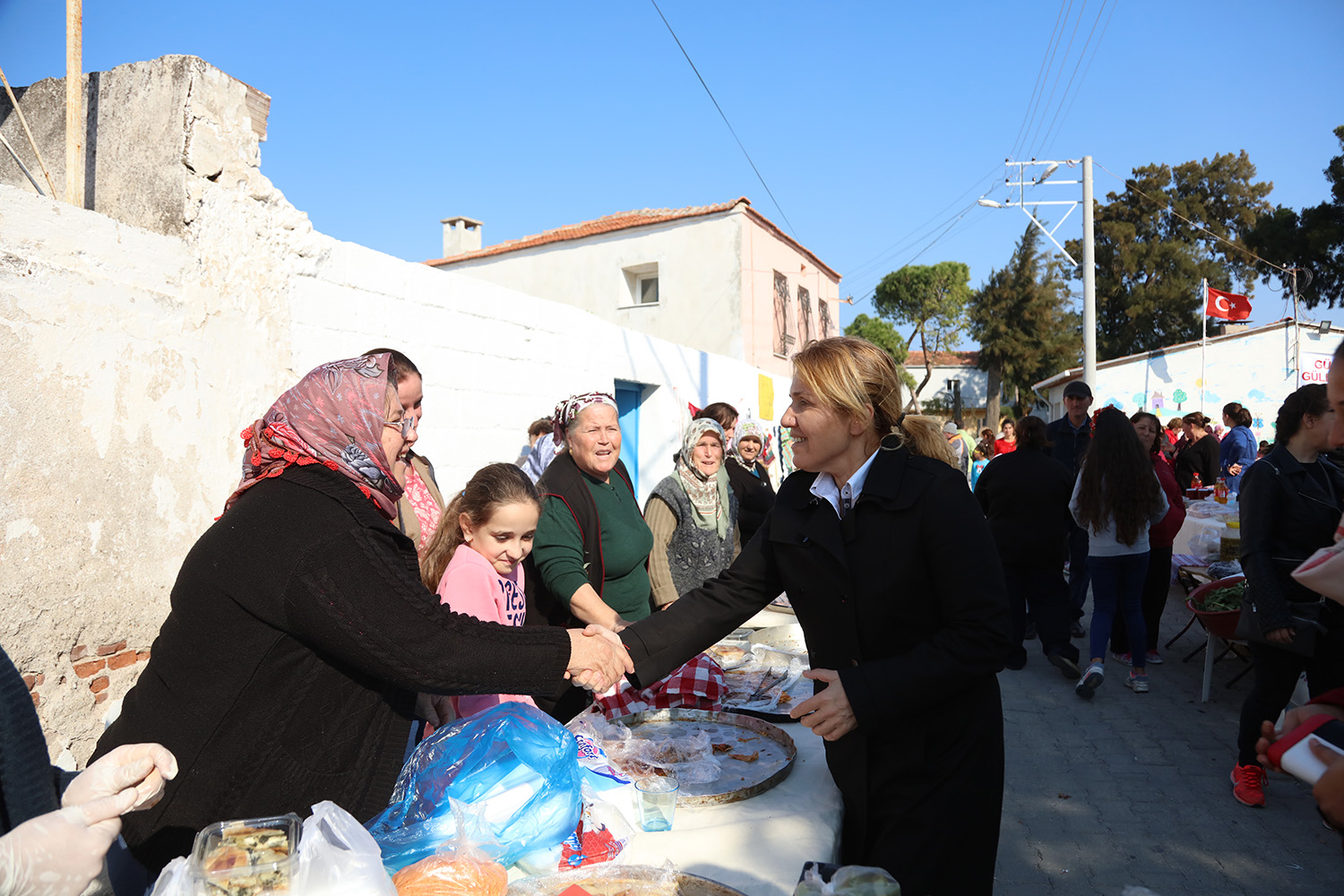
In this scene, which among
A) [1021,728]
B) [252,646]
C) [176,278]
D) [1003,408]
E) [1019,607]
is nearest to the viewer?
[252,646]

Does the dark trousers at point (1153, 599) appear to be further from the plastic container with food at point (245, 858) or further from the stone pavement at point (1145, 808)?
the plastic container with food at point (245, 858)

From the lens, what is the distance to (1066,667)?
6.02 meters

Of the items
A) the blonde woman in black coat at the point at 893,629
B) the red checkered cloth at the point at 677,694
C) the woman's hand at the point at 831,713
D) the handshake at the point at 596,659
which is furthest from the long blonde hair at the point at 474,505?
the woman's hand at the point at 831,713

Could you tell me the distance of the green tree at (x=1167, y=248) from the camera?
35.7 metres

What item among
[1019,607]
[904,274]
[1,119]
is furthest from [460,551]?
[904,274]

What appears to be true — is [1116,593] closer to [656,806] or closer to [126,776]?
[656,806]

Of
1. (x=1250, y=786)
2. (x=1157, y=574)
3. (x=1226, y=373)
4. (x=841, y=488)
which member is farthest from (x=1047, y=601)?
(x=1226, y=373)

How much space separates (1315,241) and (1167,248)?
11002 millimetres

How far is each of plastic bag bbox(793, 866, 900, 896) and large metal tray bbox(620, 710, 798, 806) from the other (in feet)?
2.63

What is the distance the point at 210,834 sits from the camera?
1.29 m

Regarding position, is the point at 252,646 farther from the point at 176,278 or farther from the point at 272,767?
the point at 176,278

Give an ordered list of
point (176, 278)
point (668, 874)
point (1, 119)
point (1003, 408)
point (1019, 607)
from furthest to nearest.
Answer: point (1003, 408), point (1019, 607), point (1, 119), point (176, 278), point (668, 874)

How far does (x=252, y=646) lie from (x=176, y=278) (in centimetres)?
295

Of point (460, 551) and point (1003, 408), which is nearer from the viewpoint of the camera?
point (460, 551)
